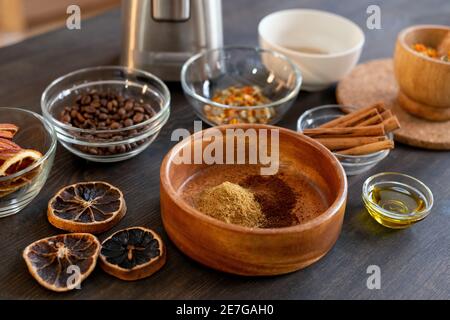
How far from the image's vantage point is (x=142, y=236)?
104 centimetres

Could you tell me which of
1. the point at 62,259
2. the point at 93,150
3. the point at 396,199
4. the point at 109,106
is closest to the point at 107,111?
the point at 109,106

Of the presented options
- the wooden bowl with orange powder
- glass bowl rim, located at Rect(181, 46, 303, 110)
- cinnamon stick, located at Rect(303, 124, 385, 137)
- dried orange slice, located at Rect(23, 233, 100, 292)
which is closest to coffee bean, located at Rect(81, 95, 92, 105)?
glass bowl rim, located at Rect(181, 46, 303, 110)

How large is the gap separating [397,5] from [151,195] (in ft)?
4.08

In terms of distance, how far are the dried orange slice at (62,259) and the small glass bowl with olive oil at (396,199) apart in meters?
0.52

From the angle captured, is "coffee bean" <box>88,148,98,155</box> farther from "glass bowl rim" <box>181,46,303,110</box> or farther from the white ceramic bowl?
the white ceramic bowl

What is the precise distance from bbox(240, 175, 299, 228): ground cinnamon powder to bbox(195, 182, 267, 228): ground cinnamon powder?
0.02 metres

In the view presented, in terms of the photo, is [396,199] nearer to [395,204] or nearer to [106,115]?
[395,204]

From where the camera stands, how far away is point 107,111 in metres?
1.31

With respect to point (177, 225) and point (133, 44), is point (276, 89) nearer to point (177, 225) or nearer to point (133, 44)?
point (133, 44)

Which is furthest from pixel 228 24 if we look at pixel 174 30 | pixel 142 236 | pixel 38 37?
pixel 142 236

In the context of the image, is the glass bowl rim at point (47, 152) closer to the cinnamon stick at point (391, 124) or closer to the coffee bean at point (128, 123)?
the coffee bean at point (128, 123)

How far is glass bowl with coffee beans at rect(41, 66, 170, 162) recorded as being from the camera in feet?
3.97

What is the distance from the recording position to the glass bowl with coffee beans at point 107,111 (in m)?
1.21

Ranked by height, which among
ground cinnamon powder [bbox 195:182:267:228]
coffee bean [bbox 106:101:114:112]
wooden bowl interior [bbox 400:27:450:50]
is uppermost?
wooden bowl interior [bbox 400:27:450:50]
